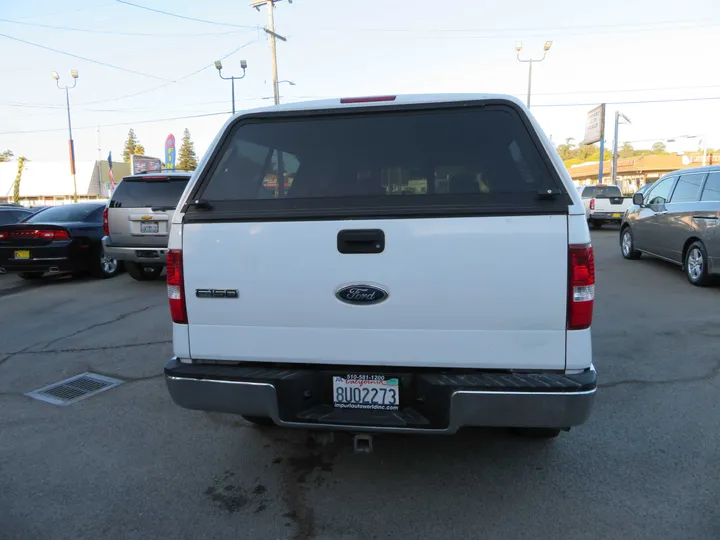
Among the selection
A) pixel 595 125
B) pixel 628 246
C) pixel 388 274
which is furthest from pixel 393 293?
pixel 595 125

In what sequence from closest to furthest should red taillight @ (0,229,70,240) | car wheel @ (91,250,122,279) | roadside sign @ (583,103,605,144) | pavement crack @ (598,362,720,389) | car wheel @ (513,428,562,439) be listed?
car wheel @ (513,428,562,439) < pavement crack @ (598,362,720,389) < red taillight @ (0,229,70,240) < car wheel @ (91,250,122,279) < roadside sign @ (583,103,605,144)

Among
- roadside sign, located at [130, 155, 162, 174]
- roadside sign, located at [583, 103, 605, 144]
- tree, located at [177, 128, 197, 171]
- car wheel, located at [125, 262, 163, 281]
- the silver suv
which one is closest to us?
the silver suv

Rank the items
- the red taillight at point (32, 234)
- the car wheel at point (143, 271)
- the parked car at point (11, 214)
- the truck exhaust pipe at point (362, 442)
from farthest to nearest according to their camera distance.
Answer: the parked car at point (11, 214) → the car wheel at point (143, 271) → the red taillight at point (32, 234) → the truck exhaust pipe at point (362, 442)

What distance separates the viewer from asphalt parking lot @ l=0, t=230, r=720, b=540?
2.64 metres

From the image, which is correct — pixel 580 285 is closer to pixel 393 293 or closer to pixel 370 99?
pixel 393 293

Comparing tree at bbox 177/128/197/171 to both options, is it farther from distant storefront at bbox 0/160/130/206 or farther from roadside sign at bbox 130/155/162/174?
roadside sign at bbox 130/155/162/174

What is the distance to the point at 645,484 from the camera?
2.95 m

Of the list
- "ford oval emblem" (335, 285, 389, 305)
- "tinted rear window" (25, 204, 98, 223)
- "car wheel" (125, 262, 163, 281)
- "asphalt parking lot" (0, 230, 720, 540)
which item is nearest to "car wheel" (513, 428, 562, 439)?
"asphalt parking lot" (0, 230, 720, 540)

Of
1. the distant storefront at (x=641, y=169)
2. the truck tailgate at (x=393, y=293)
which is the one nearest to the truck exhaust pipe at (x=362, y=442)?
the truck tailgate at (x=393, y=293)

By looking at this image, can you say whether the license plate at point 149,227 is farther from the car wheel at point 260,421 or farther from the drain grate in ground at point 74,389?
the car wheel at point 260,421

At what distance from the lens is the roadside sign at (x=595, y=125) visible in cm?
4022

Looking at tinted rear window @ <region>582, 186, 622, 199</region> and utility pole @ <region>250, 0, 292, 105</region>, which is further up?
utility pole @ <region>250, 0, 292, 105</region>

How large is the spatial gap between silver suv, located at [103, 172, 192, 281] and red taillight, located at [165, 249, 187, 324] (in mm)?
6373

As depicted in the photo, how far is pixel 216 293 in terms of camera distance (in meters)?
2.69
